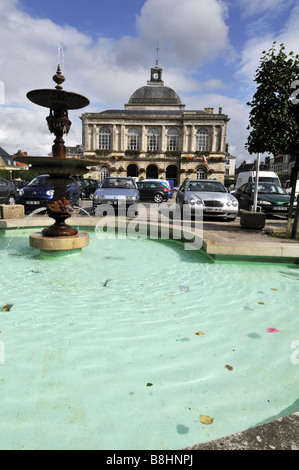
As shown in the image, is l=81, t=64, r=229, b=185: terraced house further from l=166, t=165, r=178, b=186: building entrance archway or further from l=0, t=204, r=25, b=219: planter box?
l=0, t=204, r=25, b=219: planter box

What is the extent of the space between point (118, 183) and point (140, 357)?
10066 millimetres

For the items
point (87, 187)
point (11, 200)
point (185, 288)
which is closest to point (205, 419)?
point (185, 288)

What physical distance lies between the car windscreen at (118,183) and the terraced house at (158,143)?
42.0 meters

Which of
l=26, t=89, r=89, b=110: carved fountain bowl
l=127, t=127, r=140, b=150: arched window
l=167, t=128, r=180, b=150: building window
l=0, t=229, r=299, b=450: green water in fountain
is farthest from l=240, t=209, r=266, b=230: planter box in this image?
l=127, t=127, r=140, b=150: arched window

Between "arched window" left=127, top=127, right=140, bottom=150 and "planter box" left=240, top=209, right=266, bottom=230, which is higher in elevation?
"arched window" left=127, top=127, right=140, bottom=150

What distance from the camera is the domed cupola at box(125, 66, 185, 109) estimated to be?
66438 millimetres

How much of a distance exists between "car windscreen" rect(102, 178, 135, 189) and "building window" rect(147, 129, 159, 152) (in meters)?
44.1

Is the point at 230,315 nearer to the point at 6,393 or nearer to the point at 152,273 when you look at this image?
the point at 152,273

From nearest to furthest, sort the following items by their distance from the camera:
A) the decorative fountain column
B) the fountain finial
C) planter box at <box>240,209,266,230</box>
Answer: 1. the decorative fountain column
2. the fountain finial
3. planter box at <box>240,209,266,230</box>

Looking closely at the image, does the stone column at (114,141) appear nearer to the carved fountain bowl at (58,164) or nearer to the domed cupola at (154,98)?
the domed cupola at (154,98)

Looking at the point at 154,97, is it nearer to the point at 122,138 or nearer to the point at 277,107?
the point at 122,138

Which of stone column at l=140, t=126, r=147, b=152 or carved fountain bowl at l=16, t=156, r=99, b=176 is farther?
stone column at l=140, t=126, r=147, b=152

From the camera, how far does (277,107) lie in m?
6.76

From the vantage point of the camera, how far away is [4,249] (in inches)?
246
